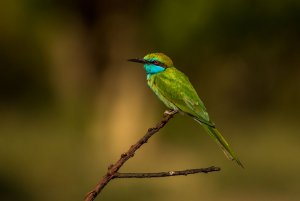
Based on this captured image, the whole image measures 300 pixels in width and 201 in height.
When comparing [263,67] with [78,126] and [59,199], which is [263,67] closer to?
[78,126]

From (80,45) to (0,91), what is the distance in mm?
9132

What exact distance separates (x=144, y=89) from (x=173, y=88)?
14544 mm

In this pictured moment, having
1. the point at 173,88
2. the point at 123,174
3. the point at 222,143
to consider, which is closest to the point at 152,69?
the point at 173,88

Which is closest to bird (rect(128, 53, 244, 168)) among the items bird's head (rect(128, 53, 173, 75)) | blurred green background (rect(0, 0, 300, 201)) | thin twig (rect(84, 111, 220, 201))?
bird's head (rect(128, 53, 173, 75))

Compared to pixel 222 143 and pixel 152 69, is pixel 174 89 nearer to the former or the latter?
pixel 152 69

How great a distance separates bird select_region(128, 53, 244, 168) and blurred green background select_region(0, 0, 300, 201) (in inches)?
417

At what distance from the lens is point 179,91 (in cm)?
277

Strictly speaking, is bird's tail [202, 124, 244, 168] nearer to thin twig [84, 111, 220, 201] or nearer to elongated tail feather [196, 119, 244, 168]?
elongated tail feather [196, 119, 244, 168]

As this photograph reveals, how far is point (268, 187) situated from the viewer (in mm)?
14703

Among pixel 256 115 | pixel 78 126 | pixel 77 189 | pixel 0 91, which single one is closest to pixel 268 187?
pixel 77 189

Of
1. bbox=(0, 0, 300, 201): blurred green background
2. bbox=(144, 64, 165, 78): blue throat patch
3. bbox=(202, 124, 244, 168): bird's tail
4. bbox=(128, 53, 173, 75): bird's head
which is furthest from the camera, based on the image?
bbox=(0, 0, 300, 201): blurred green background

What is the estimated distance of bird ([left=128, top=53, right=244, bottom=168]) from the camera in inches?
94.1

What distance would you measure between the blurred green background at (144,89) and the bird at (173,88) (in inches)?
417

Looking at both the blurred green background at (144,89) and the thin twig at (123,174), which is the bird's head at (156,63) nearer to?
the thin twig at (123,174)
